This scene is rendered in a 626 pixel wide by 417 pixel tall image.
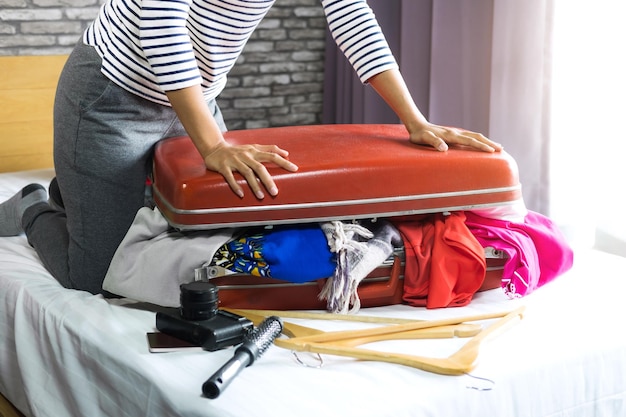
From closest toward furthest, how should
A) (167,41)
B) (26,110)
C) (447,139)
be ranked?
(167,41)
(447,139)
(26,110)

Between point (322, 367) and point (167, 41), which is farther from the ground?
point (167, 41)

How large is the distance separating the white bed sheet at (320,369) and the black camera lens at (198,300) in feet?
0.21

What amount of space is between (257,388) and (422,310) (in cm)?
43

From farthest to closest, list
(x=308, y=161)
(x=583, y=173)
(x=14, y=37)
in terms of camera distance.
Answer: (x=14, y=37)
(x=583, y=173)
(x=308, y=161)

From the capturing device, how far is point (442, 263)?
4.81ft

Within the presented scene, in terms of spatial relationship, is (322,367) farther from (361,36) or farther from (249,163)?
(361,36)

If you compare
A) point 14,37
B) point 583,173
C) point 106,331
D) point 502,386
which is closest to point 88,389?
point 106,331

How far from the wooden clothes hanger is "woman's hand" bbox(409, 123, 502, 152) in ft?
1.02

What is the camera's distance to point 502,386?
1217mm

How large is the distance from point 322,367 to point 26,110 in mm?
2135

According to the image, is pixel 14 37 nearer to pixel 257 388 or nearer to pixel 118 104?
pixel 118 104

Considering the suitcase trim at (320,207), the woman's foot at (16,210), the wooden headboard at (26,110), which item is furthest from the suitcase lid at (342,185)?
the wooden headboard at (26,110)

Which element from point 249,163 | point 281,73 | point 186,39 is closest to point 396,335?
point 249,163

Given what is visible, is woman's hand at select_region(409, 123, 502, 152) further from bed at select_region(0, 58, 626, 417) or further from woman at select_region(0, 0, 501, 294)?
bed at select_region(0, 58, 626, 417)
